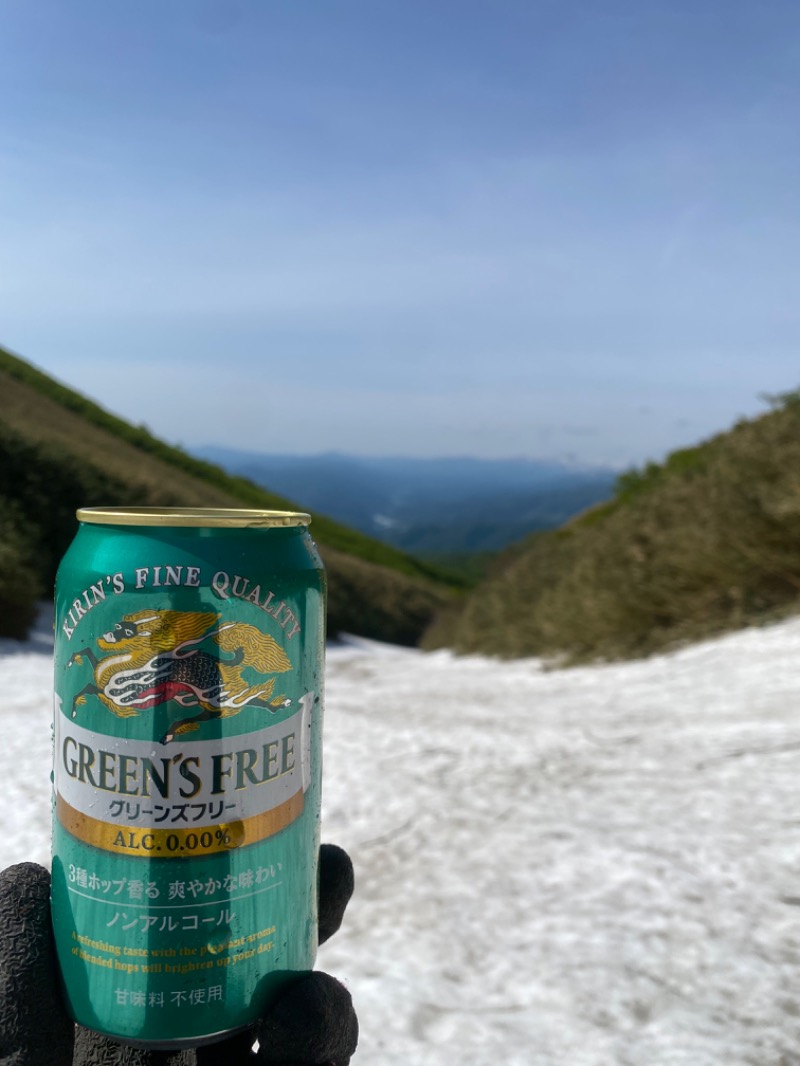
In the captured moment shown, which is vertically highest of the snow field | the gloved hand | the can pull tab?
the can pull tab

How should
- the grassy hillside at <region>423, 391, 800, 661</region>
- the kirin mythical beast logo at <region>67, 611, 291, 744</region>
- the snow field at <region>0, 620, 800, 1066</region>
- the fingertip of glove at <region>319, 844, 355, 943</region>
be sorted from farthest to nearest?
the grassy hillside at <region>423, 391, 800, 661</region>
the snow field at <region>0, 620, 800, 1066</region>
the fingertip of glove at <region>319, 844, 355, 943</region>
the kirin mythical beast logo at <region>67, 611, 291, 744</region>

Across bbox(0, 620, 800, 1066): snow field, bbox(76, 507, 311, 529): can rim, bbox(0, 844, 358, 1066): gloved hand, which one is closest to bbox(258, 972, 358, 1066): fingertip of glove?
bbox(0, 844, 358, 1066): gloved hand

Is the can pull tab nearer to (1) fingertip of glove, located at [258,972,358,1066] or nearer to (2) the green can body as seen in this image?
(2) the green can body

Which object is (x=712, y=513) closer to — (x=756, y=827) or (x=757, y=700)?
(x=757, y=700)

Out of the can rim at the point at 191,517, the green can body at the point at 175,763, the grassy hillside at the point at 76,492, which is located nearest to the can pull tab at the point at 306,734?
the green can body at the point at 175,763

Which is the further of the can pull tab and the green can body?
the can pull tab

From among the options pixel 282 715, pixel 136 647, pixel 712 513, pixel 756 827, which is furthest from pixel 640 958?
pixel 712 513

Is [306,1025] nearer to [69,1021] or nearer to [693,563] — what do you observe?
[69,1021]

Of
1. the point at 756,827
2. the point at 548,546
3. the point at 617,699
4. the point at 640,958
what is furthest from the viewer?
the point at 548,546
